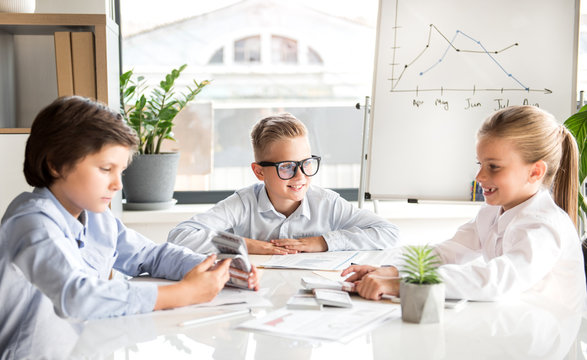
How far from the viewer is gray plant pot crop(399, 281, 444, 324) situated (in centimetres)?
108

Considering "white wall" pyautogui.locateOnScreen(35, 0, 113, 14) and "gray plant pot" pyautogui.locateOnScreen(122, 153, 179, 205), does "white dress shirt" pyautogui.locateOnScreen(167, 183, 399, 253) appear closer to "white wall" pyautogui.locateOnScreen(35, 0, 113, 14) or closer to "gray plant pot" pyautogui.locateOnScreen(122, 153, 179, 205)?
"gray plant pot" pyautogui.locateOnScreen(122, 153, 179, 205)

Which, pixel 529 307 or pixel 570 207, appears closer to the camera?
pixel 529 307

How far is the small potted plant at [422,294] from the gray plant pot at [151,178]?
2405mm

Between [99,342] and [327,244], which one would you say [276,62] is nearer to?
[327,244]

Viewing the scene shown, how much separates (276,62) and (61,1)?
1238 millimetres

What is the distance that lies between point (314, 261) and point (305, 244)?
0.63 ft

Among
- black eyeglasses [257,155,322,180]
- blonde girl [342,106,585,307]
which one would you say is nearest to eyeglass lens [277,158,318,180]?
black eyeglasses [257,155,322,180]

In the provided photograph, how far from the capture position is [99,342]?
1.00 metres

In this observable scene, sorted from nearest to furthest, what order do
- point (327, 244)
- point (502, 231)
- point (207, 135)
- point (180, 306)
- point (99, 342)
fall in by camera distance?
point (99, 342) < point (180, 306) < point (502, 231) < point (327, 244) < point (207, 135)

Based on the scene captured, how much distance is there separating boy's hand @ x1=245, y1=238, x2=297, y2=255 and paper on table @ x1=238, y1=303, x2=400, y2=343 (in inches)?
25.8

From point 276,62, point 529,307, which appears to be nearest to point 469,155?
point 276,62

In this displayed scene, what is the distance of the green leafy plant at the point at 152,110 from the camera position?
128 inches

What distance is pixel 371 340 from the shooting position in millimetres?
1003

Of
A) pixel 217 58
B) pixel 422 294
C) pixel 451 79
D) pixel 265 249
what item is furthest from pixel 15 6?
pixel 422 294
